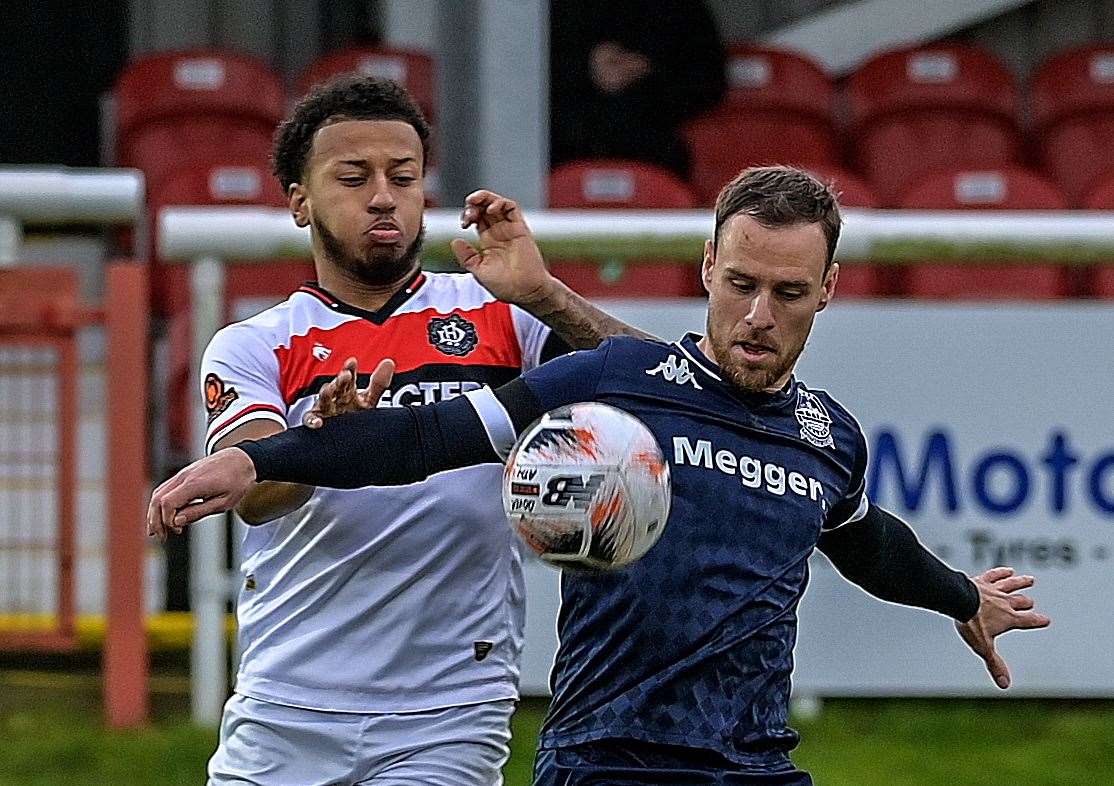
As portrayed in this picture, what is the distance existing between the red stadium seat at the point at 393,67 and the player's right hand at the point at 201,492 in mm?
7005

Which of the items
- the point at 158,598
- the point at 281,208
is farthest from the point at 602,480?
the point at 281,208

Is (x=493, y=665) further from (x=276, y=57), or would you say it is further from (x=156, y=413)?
(x=276, y=57)

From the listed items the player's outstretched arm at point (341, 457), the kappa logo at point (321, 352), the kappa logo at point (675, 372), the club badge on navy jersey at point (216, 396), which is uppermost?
the kappa logo at point (321, 352)

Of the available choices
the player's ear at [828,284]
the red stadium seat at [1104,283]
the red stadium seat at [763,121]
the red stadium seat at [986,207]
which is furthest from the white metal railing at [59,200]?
the player's ear at [828,284]

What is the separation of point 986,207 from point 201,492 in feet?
20.1

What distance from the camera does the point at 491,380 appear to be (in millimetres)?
3662

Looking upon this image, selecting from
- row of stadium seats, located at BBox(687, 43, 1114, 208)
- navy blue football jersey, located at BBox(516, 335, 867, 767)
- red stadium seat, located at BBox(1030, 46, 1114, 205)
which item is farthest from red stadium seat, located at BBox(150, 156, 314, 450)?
red stadium seat, located at BBox(1030, 46, 1114, 205)

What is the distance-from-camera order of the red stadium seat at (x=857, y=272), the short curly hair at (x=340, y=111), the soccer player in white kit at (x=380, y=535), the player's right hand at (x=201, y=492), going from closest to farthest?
the player's right hand at (x=201, y=492), the soccer player in white kit at (x=380, y=535), the short curly hair at (x=340, y=111), the red stadium seat at (x=857, y=272)

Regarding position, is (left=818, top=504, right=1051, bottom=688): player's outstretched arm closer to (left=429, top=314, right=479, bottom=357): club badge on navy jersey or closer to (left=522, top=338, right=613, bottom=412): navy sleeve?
(left=522, top=338, right=613, bottom=412): navy sleeve

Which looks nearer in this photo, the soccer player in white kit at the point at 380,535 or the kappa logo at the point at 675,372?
the kappa logo at the point at 675,372

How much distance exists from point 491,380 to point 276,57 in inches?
345

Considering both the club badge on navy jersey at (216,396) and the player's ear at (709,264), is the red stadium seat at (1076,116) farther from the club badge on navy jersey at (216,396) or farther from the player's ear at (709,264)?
the club badge on navy jersey at (216,396)

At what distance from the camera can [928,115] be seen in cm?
1021

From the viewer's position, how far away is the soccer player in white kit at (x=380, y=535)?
3564mm
